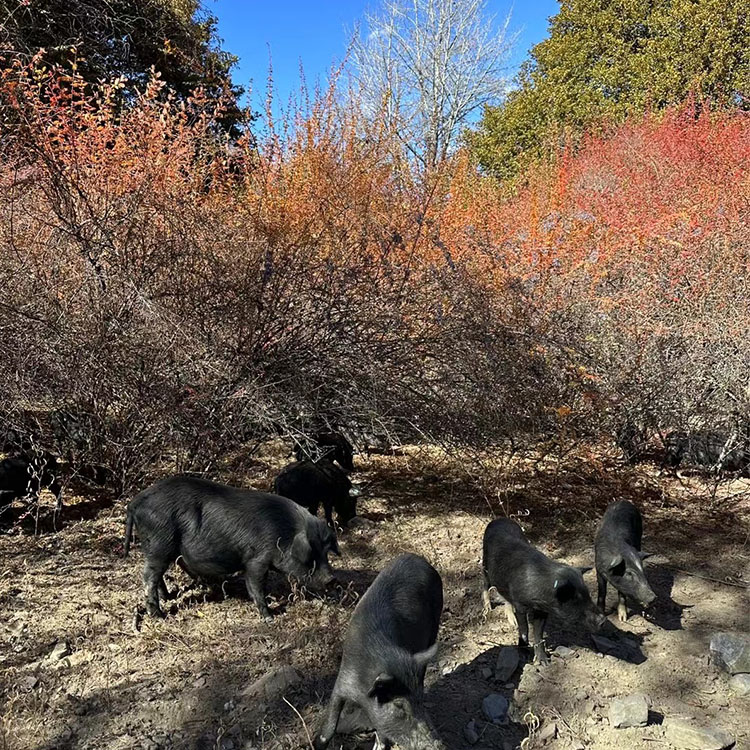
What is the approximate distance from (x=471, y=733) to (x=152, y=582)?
207 cm

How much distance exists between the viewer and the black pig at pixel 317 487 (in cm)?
521

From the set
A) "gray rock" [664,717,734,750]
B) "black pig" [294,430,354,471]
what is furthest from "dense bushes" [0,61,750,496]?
"gray rock" [664,717,734,750]

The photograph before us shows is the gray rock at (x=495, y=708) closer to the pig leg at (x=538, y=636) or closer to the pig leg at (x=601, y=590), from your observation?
the pig leg at (x=538, y=636)

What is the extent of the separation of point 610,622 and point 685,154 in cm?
1289

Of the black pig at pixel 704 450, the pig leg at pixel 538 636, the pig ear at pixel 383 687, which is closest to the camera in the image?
the pig ear at pixel 383 687

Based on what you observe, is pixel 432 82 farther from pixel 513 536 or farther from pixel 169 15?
pixel 513 536

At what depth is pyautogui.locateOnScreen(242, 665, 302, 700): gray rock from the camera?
3244 mm

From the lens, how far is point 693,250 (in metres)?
8.63

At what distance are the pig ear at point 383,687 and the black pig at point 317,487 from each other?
255cm

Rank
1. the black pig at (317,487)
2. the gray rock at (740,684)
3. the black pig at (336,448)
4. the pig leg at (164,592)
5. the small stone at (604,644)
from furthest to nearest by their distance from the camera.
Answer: the black pig at (336,448) → the black pig at (317,487) → the pig leg at (164,592) → the small stone at (604,644) → the gray rock at (740,684)

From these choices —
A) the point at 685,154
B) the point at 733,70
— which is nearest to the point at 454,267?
the point at 685,154

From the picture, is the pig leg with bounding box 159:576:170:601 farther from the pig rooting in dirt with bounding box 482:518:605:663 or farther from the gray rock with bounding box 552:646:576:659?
the gray rock with bounding box 552:646:576:659

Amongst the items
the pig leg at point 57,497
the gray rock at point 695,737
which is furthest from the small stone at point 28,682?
the gray rock at point 695,737

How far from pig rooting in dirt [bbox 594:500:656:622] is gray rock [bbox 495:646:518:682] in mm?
837
